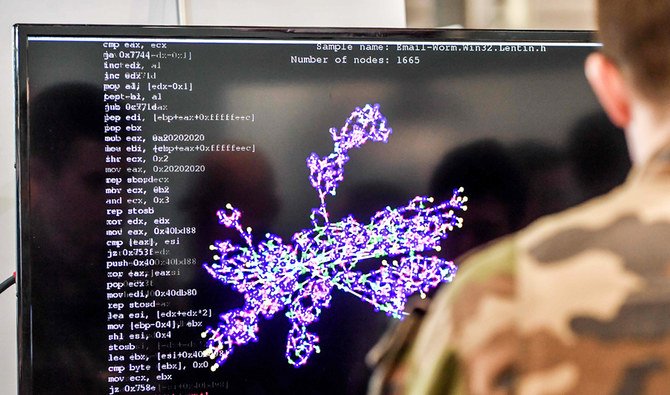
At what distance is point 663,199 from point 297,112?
32.3 inches

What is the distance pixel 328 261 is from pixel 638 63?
0.76 metres

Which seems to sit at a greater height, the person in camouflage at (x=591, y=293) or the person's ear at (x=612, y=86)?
the person's ear at (x=612, y=86)

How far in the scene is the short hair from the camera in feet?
2.01

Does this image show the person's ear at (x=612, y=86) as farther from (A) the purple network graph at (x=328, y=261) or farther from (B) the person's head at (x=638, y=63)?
(A) the purple network graph at (x=328, y=261)

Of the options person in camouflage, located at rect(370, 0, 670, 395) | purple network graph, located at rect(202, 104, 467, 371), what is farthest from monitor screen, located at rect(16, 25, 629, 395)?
person in camouflage, located at rect(370, 0, 670, 395)

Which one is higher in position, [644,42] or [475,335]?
[644,42]

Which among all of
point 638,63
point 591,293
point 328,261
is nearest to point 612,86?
point 638,63

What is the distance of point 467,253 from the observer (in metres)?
1.33

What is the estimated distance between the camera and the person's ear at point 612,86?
0.65m

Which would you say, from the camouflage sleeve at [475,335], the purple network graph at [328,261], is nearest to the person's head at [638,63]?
the camouflage sleeve at [475,335]

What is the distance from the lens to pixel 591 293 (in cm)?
57

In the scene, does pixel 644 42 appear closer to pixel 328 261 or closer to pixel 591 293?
pixel 591 293

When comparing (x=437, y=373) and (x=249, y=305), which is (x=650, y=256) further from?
(x=249, y=305)

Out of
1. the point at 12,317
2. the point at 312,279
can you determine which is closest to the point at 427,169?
the point at 312,279
